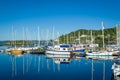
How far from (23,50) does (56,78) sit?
159ft

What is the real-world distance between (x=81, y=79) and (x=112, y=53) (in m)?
31.1

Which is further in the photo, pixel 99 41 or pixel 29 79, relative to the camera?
pixel 99 41

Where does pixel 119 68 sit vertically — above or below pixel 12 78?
above

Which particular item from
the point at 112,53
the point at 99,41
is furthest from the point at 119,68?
the point at 99,41

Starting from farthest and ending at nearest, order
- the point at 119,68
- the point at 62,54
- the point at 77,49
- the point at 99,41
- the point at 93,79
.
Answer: the point at 99,41 < the point at 77,49 < the point at 62,54 < the point at 93,79 < the point at 119,68

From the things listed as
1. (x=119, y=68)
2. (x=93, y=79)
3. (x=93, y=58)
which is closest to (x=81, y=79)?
(x=93, y=79)

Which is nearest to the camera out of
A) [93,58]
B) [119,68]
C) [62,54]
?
[119,68]

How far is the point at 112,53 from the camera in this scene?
61.7 metres

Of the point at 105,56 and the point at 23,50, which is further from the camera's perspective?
the point at 23,50

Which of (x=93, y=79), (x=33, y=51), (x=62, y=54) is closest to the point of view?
(x=93, y=79)

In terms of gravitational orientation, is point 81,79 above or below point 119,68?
below

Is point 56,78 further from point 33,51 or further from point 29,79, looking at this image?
point 33,51

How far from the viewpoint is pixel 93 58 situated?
5825cm

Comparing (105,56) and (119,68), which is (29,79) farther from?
(105,56)
